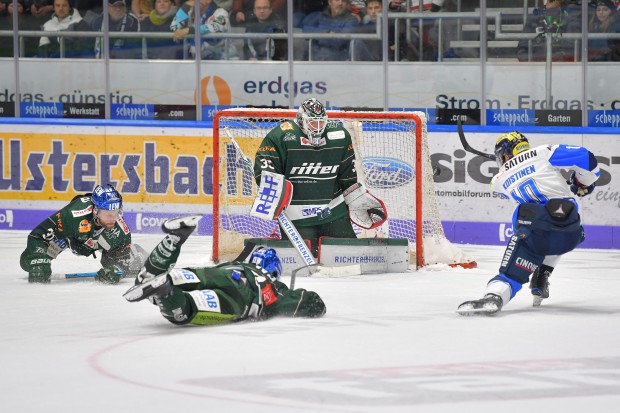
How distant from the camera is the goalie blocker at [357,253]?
811cm

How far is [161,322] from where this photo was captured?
6.23 metres

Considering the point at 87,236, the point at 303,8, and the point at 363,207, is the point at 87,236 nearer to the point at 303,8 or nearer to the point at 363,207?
the point at 363,207

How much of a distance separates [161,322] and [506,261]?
1769 mm

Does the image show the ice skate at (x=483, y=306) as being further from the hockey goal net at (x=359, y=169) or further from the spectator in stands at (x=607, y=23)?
the spectator in stands at (x=607, y=23)

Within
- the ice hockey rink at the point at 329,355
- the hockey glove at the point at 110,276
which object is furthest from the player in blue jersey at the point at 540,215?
the hockey glove at the point at 110,276

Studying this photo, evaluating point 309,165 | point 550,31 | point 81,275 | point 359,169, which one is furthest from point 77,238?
point 550,31

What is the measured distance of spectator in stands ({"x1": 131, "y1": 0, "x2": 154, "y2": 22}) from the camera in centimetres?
1072

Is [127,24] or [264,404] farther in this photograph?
[127,24]

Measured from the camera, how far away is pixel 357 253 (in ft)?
27.0

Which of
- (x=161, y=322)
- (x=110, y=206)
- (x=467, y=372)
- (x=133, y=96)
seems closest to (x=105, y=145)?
(x=133, y=96)

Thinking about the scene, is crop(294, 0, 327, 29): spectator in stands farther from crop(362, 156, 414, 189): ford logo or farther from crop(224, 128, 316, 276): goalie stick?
crop(224, 128, 316, 276): goalie stick

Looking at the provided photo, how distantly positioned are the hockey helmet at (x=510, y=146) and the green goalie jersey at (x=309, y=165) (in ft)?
5.18

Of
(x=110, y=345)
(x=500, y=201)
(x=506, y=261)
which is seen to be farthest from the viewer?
(x=500, y=201)

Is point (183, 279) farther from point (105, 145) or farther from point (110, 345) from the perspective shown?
point (105, 145)
